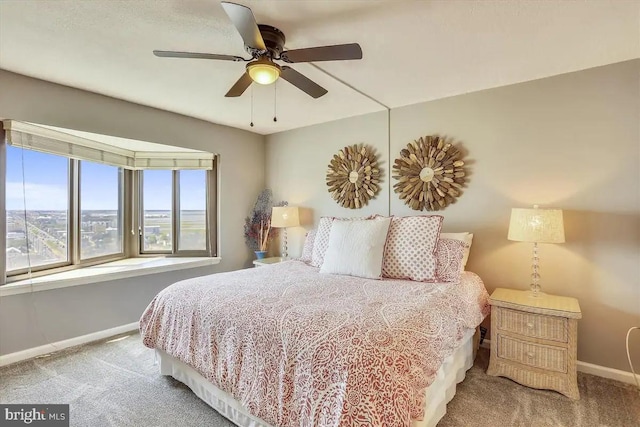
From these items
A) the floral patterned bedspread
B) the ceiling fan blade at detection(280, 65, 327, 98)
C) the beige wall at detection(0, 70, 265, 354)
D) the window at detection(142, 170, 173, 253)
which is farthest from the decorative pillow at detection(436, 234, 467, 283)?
the window at detection(142, 170, 173, 253)

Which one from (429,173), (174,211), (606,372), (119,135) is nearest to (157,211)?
(174,211)

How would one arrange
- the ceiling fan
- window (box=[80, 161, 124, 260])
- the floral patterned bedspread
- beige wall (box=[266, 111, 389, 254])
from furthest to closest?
beige wall (box=[266, 111, 389, 254]) < window (box=[80, 161, 124, 260]) < the ceiling fan < the floral patterned bedspread

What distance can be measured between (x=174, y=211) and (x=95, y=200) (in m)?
0.85

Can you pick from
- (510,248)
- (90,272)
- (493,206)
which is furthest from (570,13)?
(90,272)

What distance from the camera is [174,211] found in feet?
13.1

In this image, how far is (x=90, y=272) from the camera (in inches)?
120

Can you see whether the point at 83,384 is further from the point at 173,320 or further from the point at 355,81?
the point at 355,81

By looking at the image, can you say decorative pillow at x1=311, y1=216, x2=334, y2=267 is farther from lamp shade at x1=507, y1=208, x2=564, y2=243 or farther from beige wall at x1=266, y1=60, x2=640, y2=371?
lamp shade at x1=507, y1=208, x2=564, y2=243

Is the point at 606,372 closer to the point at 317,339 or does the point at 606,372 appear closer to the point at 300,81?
the point at 317,339

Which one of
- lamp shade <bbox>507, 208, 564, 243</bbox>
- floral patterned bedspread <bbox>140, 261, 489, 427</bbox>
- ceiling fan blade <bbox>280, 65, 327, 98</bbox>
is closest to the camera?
floral patterned bedspread <bbox>140, 261, 489, 427</bbox>

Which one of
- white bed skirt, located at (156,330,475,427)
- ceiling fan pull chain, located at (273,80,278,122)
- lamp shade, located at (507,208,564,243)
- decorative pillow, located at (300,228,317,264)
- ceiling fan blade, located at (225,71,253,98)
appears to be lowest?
white bed skirt, located at (156,330,475,427)

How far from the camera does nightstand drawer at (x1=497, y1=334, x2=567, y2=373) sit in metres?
2.09

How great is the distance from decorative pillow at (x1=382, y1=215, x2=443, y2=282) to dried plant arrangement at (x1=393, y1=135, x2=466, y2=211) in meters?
0.52

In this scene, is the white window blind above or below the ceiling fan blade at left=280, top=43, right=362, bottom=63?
below
